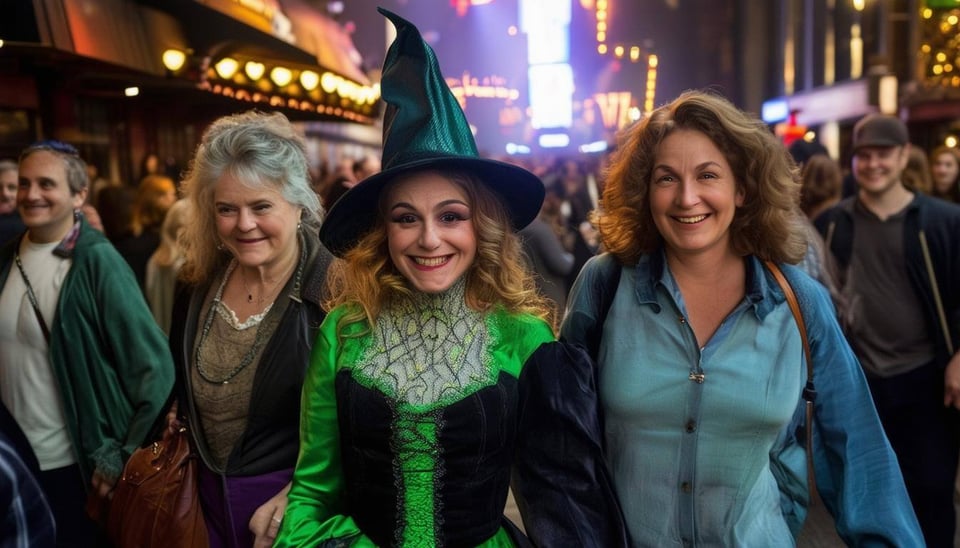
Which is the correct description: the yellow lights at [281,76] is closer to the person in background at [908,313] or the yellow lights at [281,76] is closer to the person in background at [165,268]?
the person in background at [165,268]

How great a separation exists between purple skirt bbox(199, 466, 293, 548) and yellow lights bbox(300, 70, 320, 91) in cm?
1085

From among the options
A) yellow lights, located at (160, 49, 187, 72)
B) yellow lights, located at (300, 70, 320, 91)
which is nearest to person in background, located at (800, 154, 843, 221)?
yellow lights, located at (160, 49, 187, 72)

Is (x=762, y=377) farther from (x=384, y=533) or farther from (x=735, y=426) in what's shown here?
(x=384, y=533)

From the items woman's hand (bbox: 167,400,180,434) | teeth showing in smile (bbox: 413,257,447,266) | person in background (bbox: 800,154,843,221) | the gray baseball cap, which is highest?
the gray baseball cap

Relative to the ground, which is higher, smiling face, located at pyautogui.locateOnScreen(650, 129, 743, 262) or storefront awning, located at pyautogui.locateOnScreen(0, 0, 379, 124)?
storefront awning, located at pyautogui.locateOnScreen(0, 0, 379, 124)

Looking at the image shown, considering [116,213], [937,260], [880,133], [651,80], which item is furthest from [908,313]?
[651,80]

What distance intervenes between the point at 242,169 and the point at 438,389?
103cm

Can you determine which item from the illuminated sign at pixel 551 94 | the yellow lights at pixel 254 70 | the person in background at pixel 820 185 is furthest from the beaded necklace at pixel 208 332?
the illuminated sign at pixel 551 94

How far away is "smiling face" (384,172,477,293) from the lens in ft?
7.15

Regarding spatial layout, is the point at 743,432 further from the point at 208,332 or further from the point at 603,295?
the point at 208,332

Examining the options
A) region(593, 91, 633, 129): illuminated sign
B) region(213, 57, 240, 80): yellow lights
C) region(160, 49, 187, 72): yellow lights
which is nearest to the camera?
region(160, 49, 187, 72): yellow lights

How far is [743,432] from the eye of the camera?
7.57 feet

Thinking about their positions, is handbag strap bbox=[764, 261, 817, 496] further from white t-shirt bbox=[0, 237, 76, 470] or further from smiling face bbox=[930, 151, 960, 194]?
smiling face bbox=[930, 151, 960, 194]

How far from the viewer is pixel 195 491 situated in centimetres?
266
